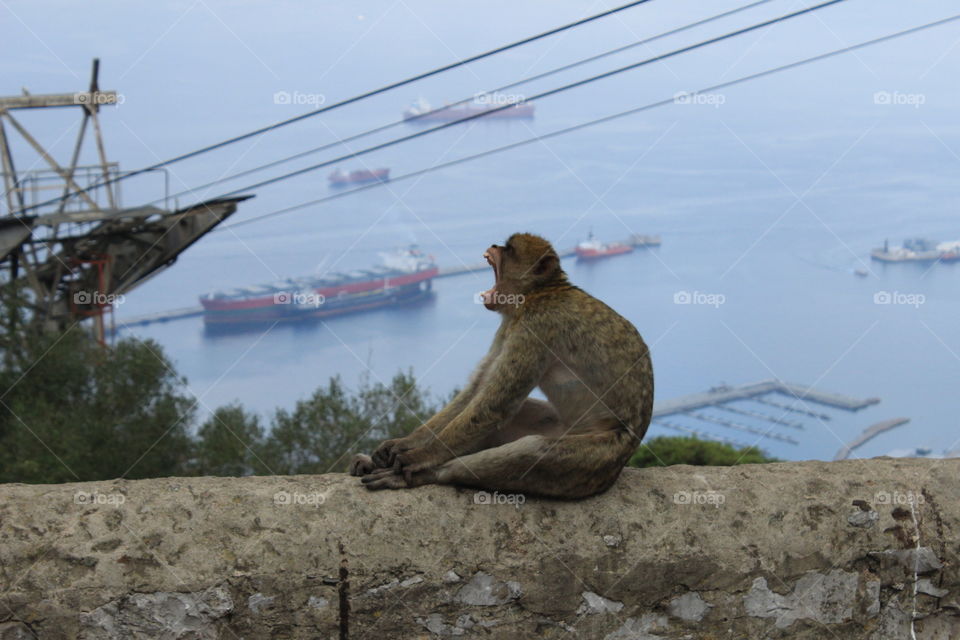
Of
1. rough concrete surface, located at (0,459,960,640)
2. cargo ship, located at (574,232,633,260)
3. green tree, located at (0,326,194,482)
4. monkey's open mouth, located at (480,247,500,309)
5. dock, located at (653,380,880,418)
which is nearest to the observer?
rough concrete surface, located at (0,459,960,640)

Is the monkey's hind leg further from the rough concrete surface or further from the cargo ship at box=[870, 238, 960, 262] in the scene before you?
the cargo ship at box=[870, 238, 960, 262]

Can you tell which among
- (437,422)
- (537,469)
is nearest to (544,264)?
(437,422)

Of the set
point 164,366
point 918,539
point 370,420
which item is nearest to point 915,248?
point 370,420

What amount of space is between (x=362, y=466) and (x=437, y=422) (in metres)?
0.31

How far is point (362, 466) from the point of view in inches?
125

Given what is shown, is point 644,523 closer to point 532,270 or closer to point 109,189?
point 532,270

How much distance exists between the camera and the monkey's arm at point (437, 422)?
3.13m

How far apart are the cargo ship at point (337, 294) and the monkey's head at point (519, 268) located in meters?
16.6

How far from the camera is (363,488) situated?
300cm

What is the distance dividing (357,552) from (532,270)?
1.18 m

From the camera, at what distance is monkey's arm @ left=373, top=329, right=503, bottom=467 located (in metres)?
3.13

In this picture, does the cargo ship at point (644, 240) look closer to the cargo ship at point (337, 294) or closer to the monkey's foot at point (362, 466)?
the cargo ship at point (337, 294)

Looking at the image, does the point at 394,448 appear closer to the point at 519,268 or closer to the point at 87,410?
the point at 519,268

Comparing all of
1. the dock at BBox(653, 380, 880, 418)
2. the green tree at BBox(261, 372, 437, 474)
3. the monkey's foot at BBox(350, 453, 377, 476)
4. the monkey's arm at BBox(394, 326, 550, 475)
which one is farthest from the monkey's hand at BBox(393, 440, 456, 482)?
the dock at BBox(653, 380, 880, 418)
